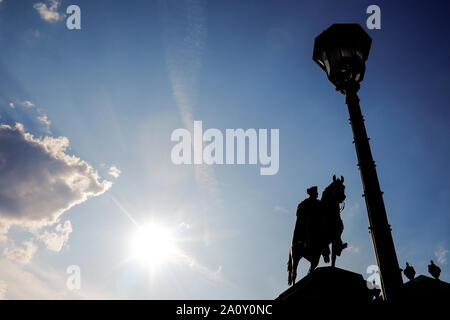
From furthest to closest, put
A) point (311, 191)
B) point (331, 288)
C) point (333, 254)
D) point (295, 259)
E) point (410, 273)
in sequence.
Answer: point (410, 273) → point (311, 191) → point (295, 259) → point (333, 254) → point (331, 288)

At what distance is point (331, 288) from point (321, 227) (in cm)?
168

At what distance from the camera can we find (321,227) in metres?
5.77

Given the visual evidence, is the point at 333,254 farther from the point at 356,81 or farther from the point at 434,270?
the point at 434,270

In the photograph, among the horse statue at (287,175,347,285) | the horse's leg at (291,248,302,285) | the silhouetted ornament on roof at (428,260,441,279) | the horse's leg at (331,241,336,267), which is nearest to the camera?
the horse's leg at (331,241,336,267)

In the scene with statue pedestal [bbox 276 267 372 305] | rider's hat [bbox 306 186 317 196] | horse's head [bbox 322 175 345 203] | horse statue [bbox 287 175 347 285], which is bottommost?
statue pedestal [bbox 276 267 372 305]

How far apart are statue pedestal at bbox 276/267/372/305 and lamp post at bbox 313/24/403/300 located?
118cm

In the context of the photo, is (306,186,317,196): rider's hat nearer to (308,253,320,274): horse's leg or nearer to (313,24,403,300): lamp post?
(308,253,320,274): horse's leg

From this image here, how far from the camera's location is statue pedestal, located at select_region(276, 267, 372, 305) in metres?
4.14

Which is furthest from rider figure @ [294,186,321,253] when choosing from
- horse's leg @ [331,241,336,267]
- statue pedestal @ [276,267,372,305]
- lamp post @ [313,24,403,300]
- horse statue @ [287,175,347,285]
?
lamp post @ [313,24,403,300]

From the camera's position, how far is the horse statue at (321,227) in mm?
5684

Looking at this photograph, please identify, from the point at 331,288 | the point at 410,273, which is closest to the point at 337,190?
the point at 331,288

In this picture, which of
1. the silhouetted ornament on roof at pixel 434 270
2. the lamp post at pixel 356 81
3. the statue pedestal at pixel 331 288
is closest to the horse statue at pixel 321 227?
the statue pedestal at pixel 331 288

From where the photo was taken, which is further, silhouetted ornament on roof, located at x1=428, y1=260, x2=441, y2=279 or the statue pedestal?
silhouetted ornament on roof, located at x1=428, y1=260, x2=441, y2=279
